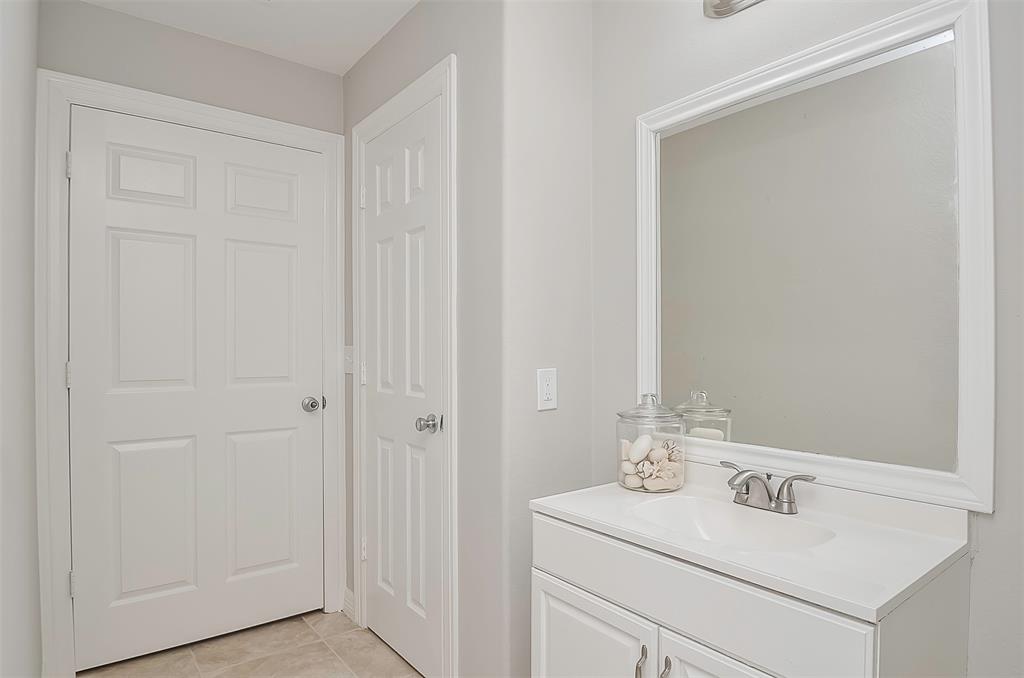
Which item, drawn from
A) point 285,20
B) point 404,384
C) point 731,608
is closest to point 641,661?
point 731,608

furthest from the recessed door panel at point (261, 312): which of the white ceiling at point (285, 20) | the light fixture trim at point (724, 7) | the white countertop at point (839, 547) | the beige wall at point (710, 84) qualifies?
the light fixture trim at point (724, 7)

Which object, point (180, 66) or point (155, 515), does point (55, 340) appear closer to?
point (155, 515)

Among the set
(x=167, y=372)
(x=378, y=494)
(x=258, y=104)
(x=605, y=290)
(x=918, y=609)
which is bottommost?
(x=378, y=494)

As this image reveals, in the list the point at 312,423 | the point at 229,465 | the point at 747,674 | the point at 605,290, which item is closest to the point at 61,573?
the point at 229,465

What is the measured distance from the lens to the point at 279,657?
2344mm

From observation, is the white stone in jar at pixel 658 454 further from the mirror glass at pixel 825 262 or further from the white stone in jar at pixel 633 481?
the mirror glass at pixel 825 262

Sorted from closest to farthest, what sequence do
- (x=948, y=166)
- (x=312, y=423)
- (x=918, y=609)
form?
1. (x=918, y=609)
2. (x=948, y=166)
3. (x=312, y=423)

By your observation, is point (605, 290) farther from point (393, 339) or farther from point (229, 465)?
point (229, 465)

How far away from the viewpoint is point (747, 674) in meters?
1.10

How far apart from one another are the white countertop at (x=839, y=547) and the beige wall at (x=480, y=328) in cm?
35

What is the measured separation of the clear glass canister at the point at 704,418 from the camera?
5.41 feet

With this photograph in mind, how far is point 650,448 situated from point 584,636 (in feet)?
1.68

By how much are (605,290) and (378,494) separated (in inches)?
51.2

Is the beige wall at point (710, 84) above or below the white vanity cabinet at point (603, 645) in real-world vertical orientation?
above
